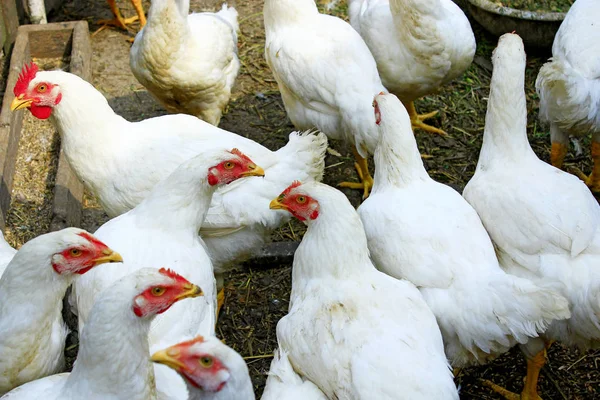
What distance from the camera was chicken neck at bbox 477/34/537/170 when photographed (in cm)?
404

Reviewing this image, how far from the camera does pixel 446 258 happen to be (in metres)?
3.50

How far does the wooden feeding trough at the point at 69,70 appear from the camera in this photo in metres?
4.84

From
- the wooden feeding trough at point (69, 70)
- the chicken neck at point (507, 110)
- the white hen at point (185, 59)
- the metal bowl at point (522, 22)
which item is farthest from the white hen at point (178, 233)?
the metal bowl at point (522, 22)

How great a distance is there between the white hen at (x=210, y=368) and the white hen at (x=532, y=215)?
5.57ft

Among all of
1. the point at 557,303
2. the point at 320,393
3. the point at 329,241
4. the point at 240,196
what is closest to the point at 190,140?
the point at 240,196

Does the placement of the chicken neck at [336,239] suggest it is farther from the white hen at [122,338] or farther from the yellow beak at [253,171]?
the white hen at [122,338]

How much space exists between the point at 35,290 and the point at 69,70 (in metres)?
3.47

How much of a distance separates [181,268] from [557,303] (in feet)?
5.43

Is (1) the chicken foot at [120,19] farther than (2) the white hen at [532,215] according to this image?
Yes

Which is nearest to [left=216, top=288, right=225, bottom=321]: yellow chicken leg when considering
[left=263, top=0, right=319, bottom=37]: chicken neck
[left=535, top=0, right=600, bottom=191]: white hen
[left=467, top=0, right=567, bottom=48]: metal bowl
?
[left=263, top=0, right=319, bottom=37]: chicken neck

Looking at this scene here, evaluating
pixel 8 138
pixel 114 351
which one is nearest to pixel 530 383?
pixel 114 351

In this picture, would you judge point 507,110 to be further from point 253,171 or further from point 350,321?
point 350,321

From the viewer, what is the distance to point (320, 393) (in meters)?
3.15

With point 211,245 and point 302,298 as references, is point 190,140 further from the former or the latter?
point 302,298
